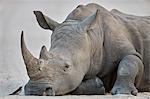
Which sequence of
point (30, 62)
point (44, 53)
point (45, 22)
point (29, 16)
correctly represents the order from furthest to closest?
point (29, 16), point (45, 22), point (44, 53), point (30, 62)

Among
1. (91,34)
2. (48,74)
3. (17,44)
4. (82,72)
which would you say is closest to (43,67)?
(48,74)

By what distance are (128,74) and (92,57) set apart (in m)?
0.21

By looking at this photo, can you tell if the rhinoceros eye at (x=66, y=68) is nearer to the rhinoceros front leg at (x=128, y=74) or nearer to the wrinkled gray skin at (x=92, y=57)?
the wrinkled gray skin at (x=92, y=57)

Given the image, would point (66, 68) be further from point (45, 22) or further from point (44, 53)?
point (45, 22)

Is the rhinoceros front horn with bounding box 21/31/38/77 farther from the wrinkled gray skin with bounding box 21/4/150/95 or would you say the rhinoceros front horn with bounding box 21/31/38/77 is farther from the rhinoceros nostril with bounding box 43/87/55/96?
the rhinoceros nostril with bounding box 43/87/55/96

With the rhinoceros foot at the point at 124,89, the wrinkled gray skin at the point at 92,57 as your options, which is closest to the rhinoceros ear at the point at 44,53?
the wrinkled gray skin at the point at 92,57

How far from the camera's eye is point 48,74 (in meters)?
2.73

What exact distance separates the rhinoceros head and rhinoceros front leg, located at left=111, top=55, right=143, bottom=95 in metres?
0.18

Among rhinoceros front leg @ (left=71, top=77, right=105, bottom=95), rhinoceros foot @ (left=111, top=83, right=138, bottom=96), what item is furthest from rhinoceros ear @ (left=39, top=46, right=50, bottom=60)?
rhinoceros foot @ (left=111, top=83, right=138, bottom=96)

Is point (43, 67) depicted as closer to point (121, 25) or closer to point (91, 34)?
point (91, 34)

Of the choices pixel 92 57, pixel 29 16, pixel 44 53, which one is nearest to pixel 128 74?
pixel 92 57

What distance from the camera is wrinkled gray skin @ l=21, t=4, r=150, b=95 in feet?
9.02

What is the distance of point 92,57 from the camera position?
10.2 feet

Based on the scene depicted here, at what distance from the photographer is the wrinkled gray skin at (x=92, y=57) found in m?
2.75
